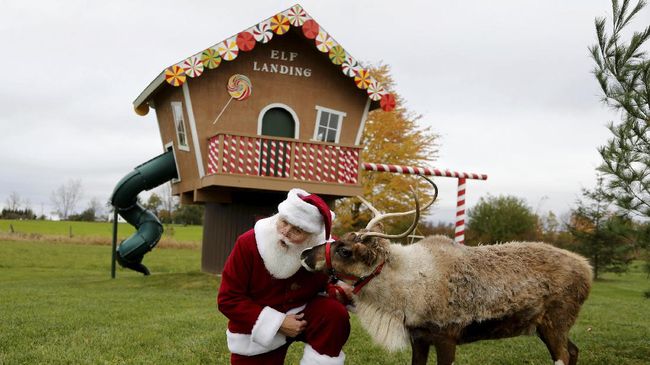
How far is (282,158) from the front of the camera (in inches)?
576

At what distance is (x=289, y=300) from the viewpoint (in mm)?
4684

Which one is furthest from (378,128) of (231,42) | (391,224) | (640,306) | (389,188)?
(640,306)

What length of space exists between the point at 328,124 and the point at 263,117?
185cm

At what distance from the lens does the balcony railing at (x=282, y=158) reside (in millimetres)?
14297

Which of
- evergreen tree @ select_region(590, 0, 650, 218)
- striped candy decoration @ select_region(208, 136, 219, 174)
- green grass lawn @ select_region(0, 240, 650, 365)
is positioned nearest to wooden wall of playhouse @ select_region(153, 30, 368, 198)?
striped candy decoration @ select_region(208, 136, 219, 174)

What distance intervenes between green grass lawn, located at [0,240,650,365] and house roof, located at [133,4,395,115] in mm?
5432

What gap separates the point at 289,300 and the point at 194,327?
4.44 m

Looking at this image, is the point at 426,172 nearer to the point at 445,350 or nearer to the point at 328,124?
the point at 328,124

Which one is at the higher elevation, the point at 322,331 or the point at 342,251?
the point at 342,251

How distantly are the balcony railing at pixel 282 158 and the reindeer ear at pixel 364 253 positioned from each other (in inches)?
387

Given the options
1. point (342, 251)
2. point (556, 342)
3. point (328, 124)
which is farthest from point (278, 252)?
point (328, 124)

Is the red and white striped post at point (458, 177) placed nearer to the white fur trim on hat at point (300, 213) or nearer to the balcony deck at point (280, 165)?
the balcony deck at point (280, 165)

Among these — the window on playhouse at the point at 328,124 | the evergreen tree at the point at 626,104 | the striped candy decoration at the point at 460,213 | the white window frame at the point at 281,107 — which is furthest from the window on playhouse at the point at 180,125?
the evergreen tree at the point at 626,104

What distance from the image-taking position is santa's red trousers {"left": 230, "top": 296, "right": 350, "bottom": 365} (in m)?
4.53
